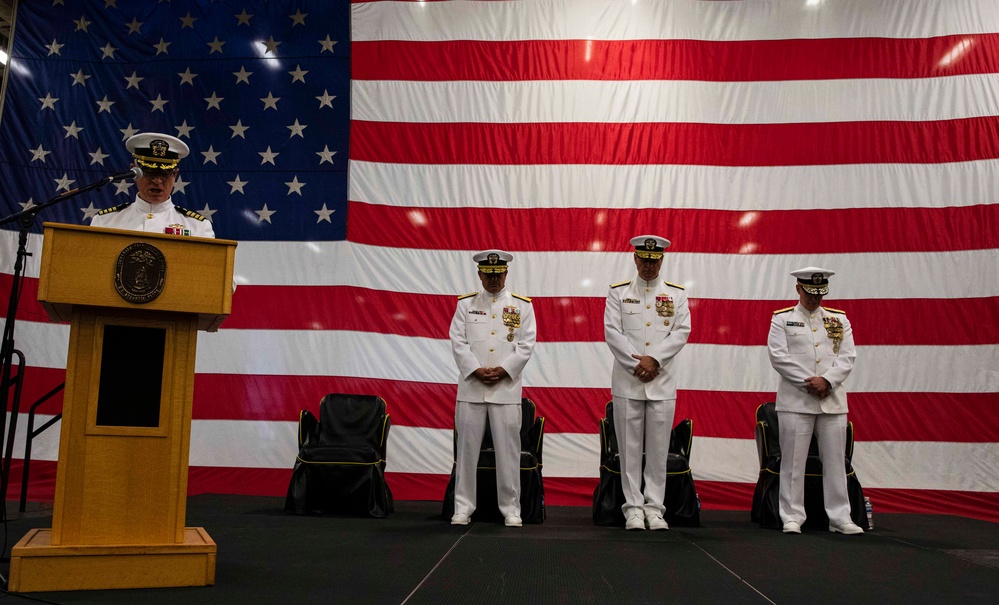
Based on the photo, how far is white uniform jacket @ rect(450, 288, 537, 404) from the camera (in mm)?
4383

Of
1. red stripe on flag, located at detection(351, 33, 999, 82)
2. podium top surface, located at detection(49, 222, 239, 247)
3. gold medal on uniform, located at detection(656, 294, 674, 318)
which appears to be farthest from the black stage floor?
red stripe on flag, located at detection(351, 33, 999, 82)

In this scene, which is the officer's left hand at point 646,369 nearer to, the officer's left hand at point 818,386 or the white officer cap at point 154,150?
the officer's left hand at point 818,386

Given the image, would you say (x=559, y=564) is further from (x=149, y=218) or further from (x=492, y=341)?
(x=149, y=218)

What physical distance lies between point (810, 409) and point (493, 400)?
5.98ft

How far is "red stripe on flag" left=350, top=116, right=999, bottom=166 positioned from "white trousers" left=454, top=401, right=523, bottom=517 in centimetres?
250

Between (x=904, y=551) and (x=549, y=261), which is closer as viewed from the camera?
(x=904, y=551)

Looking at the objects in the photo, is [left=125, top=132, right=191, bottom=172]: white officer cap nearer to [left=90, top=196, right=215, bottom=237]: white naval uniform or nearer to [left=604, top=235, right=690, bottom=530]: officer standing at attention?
[left=90, top=196, right=215, bottom=237]: white naval uniform

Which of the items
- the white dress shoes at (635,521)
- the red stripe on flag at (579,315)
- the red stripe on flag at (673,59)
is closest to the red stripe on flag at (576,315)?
the red stripe on flag at (579,315)

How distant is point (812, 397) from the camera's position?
4.39 m

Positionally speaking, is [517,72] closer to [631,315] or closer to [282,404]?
[631,315]

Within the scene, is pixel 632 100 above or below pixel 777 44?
below

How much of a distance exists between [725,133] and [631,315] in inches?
93.6

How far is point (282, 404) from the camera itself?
5.86 metres

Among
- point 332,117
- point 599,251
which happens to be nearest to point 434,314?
point 599,251
